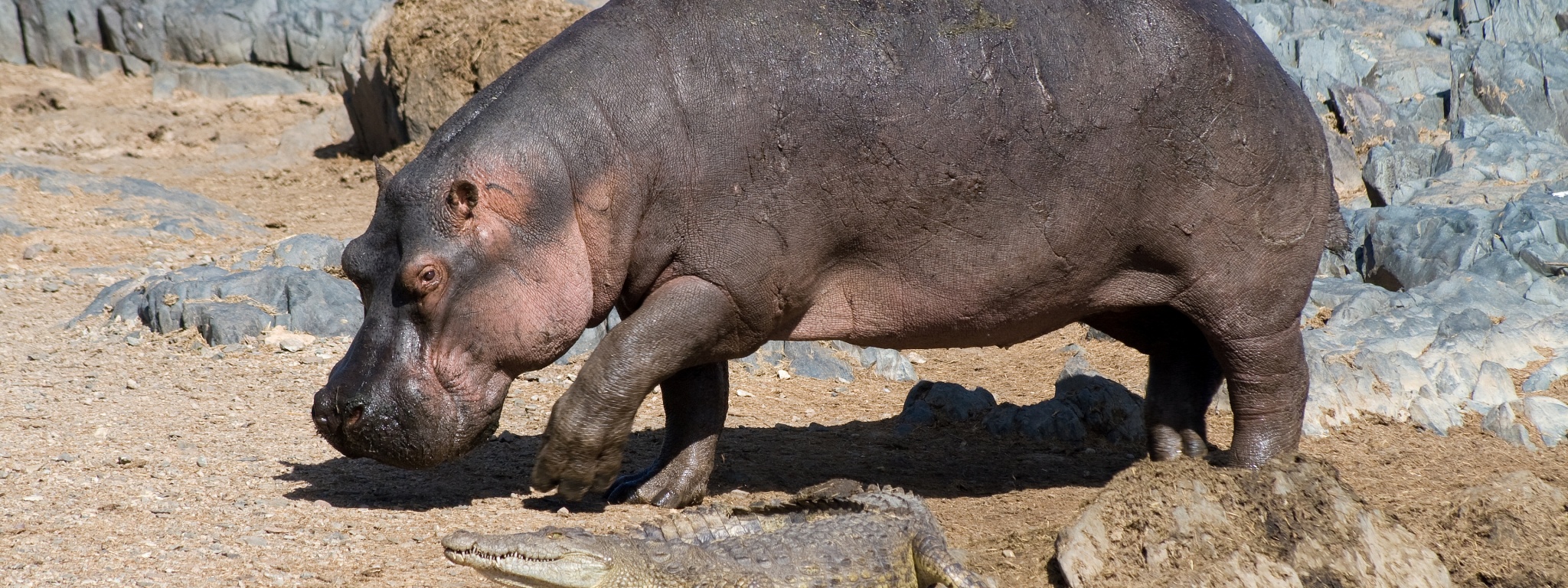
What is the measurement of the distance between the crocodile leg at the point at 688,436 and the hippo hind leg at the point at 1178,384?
5.77ft

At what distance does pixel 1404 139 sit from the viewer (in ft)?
43.4

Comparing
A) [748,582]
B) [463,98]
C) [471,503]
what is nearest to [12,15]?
[463,98]

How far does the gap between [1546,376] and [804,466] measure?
4476 mm

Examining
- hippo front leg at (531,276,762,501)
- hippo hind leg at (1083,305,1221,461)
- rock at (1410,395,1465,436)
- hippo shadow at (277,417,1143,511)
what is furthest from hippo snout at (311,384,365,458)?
rock at (1410,395,1465,436)

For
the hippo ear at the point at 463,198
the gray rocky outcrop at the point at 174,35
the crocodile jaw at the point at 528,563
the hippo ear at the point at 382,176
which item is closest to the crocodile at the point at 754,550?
the crocodile jaw at the point at 528,563

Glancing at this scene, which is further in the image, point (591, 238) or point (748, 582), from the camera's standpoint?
point (591, 238)

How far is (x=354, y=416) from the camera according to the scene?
448 cm

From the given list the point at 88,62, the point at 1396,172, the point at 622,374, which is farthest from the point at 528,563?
the point at 88,62

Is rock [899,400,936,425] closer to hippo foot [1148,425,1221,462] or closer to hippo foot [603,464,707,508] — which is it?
hippo foot [1148,425,1221,462]

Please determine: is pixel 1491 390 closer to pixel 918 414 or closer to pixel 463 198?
pixel 918 414

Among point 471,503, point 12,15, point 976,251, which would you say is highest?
point 12,15

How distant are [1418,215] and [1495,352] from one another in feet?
9.06

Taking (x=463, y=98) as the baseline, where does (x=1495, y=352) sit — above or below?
below

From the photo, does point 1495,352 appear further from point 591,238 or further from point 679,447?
point 591,238
